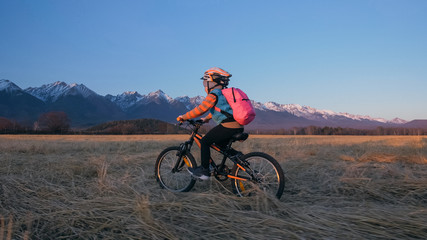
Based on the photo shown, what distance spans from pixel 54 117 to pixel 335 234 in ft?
229

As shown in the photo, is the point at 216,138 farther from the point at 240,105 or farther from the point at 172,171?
the point at 172,171

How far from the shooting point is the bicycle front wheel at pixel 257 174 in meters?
3.78

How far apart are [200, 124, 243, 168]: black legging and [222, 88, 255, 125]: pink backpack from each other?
25 centimetres

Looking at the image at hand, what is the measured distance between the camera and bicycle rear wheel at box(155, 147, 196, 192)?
4.82 meters

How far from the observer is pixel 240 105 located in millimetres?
3920

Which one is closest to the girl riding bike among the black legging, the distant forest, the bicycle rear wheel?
the black legging

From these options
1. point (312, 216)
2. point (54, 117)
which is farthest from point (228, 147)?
point (54, 117)

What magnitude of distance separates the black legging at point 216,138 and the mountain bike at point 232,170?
83 mm

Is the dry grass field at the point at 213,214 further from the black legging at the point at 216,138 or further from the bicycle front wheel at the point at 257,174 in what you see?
the black legging at the point at 216,138

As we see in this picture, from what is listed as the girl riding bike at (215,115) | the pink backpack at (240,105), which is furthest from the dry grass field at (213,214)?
the pink backpack at (240,105)

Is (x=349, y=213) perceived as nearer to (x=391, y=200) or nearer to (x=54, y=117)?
(x=391, y=200)

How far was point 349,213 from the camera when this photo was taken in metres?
2.75

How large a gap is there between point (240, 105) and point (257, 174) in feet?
3.54

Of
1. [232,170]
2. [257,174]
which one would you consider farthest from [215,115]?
[257,174]
